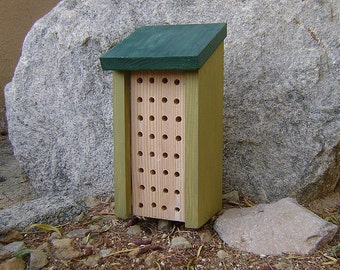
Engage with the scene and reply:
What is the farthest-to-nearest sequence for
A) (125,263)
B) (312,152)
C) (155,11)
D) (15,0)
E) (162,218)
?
(15,0), (155,11), (312,152), (162,218), (125,263)

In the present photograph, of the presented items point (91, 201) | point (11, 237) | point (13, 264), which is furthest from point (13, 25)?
point (13, 264)

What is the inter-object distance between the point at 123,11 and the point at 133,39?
0.57 metres

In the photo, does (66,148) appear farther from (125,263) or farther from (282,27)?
(282,27)

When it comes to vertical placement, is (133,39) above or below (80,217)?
above

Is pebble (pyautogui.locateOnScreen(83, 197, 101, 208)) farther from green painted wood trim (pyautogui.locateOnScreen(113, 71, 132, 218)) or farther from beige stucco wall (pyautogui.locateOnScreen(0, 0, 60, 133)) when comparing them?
beige stucco wall (pyautogui.locateOnScreen(0, 0, 60, 133))

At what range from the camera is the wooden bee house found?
5.87 ft

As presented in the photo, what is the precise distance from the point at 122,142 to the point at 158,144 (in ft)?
0.44

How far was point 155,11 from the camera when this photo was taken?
95.8 inches

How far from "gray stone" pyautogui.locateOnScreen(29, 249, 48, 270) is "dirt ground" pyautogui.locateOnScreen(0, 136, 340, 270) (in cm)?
2

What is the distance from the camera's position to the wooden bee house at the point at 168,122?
1789 mm

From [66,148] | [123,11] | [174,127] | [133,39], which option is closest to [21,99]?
[66,148]

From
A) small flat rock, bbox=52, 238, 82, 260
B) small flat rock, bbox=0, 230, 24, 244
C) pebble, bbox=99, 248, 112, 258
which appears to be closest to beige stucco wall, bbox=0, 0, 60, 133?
small flat rock, bbox=0, 230, 24, 244

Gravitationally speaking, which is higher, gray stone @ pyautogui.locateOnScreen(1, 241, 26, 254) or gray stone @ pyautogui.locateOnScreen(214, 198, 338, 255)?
gray stone @ pyautogui.locateOnScreen(214, 198, 338, 255)

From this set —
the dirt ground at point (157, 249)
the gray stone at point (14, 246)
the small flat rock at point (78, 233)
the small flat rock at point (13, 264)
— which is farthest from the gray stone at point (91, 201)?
the small flat rock at point (13, 264)
